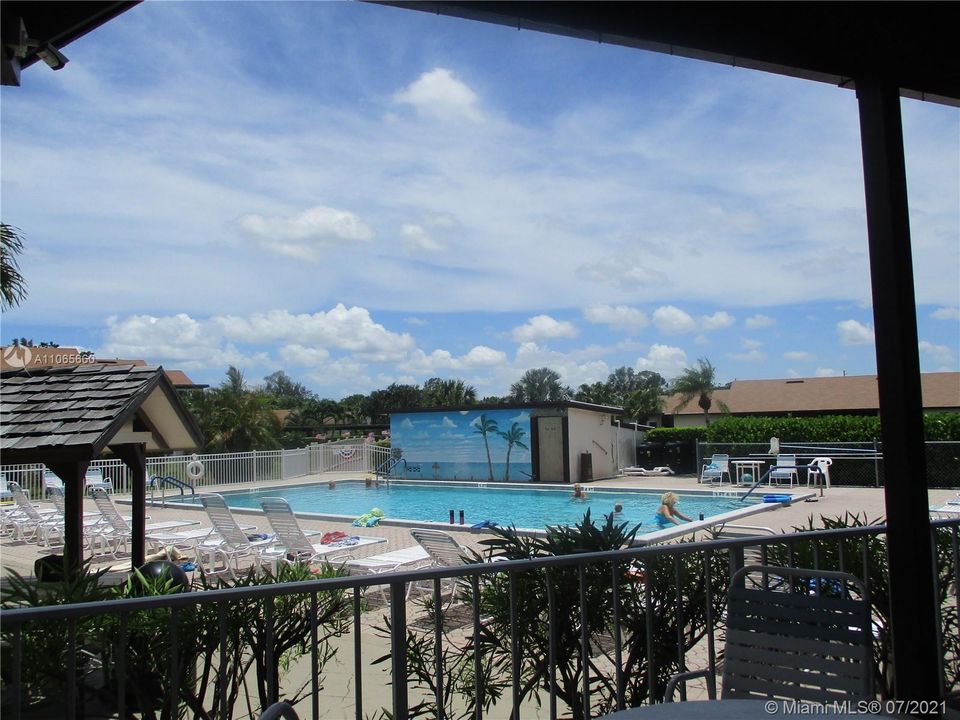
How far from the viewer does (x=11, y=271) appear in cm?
792

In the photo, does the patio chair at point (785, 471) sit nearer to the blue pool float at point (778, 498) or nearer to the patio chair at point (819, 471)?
the patio chair at point (819, 471)

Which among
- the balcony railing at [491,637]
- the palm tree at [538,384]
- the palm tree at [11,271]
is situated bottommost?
the balcony railing at [491,637]

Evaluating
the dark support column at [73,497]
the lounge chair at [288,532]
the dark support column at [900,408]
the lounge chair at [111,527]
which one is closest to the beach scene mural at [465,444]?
the lounge chair at [111,527]

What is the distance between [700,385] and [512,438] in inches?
640

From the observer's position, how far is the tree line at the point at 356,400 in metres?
28.9

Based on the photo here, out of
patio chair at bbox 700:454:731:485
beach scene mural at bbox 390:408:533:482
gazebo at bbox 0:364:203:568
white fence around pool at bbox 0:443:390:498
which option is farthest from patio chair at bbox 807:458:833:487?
gazebo at bbox 0:364:203:568

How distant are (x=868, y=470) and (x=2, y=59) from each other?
Answer: 21.4 metres

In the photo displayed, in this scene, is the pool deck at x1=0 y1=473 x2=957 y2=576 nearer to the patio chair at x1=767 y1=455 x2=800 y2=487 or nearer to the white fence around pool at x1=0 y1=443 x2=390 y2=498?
the patio chair at x1=767 y1=455 x2=800 y2=487

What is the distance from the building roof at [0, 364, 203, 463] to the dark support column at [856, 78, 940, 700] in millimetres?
5504

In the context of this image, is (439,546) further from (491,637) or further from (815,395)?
(815,395)

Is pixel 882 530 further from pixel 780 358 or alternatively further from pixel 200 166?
pixel 780 358

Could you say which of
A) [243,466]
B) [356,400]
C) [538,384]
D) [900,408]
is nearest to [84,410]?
[900,408]

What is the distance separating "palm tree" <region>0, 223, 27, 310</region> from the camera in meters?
7.85

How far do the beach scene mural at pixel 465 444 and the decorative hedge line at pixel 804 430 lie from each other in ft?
17.3
